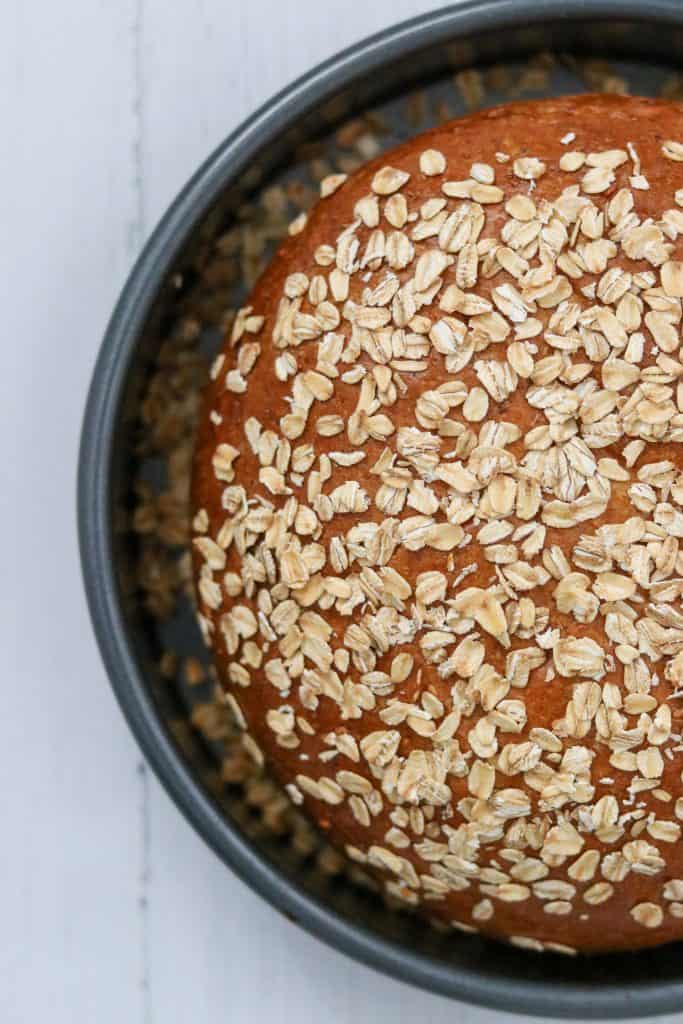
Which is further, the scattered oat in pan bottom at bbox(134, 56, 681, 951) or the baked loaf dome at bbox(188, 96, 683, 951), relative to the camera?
the scattered oat in pan bottom at bbox(134, 56, 681, 951)

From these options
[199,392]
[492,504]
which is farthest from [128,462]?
[492,504]

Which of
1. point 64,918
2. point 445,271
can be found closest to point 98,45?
point 445,271

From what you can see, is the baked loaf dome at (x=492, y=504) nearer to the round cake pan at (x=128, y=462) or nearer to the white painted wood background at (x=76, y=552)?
the round cake pan at (x=128, y=462)

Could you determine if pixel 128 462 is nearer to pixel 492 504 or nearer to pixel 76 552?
pixel 76 552

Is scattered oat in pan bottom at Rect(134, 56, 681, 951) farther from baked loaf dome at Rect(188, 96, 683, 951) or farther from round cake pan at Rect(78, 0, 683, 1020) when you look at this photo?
baked loaf dome at Rect(188, 96, 683, 951)

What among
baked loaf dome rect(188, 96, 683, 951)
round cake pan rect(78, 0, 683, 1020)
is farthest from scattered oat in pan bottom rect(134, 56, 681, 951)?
baked loaf dome rect(188, 96, 683, 951)

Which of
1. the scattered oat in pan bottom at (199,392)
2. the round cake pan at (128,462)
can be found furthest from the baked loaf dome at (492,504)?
the scattered oat in pan bottom at (199,392)
